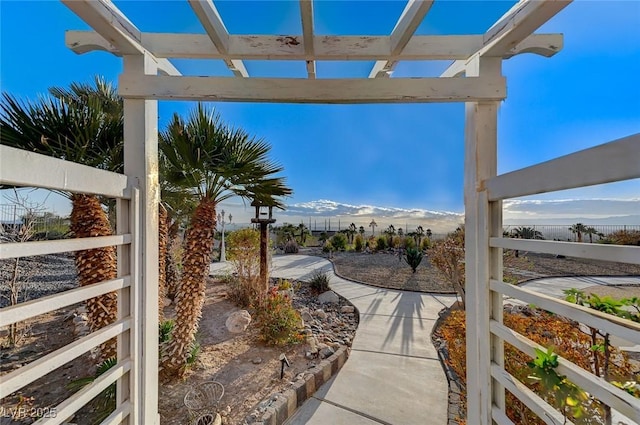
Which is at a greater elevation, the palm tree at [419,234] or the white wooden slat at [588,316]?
the white wooden slat at [588,316]

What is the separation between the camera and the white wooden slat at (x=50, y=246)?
29.0 inches

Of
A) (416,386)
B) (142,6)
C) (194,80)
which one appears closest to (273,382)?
(416,386)

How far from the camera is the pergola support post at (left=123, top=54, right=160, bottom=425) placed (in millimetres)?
1300

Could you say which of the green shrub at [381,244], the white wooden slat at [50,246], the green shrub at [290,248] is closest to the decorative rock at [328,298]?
the white wooden slat at [50,246]

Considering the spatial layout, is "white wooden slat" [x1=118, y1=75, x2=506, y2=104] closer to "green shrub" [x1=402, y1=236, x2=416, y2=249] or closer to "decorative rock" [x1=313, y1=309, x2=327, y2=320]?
"decorative rock" [x1=313, y1=309, x2=327, y2=320]

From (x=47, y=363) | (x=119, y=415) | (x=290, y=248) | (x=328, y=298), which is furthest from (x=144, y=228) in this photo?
(x=290, y=248)

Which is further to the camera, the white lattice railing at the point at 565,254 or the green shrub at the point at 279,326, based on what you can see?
the green shrub at the point at 279,326

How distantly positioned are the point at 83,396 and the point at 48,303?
16.1 inches

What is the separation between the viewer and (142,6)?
1312 mm

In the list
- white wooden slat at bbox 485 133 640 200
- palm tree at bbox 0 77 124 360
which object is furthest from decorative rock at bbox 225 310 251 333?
white wooden slat at bbox 485 133 640 200

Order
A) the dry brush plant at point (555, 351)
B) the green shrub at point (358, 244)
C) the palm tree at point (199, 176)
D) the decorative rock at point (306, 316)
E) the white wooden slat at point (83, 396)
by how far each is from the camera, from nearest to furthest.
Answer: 1. the white wooden slat at point (83, 396)
2. the dry brush plant at point (555, 351)
3. the palm tree at point (199, 176)
4. the decorative rock at point (306, 316)
5. the green shrub at point (358, 244)

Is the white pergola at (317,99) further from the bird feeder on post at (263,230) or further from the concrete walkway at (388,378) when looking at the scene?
the bird feeder on post at (263,230)

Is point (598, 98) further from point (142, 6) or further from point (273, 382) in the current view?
point (273, 382)

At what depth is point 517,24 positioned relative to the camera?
1.12 m
